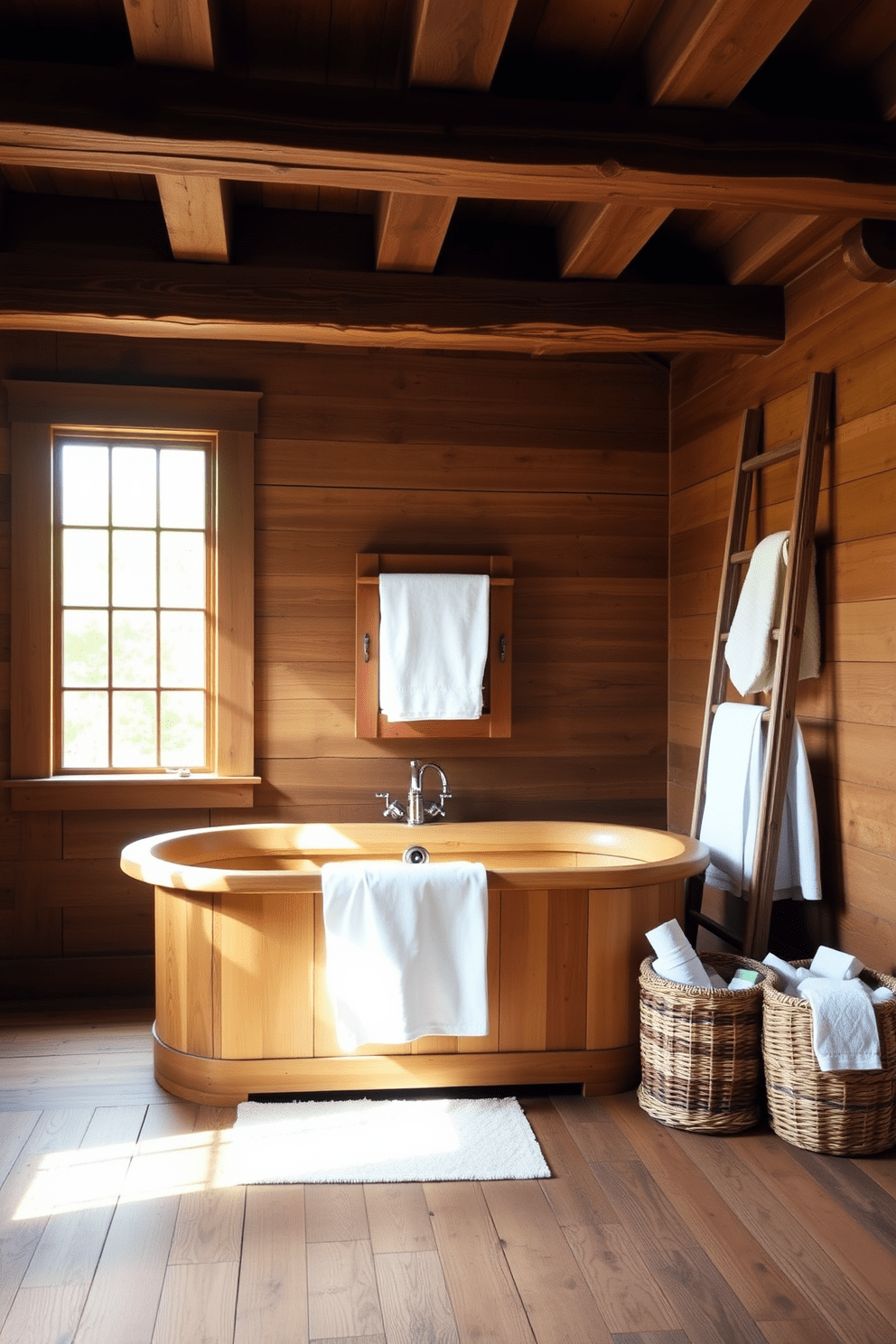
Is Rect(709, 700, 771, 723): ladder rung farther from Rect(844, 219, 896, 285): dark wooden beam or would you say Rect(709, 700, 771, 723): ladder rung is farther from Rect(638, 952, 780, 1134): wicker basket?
Rect(844, 219, 896, 285): dark wooden beam

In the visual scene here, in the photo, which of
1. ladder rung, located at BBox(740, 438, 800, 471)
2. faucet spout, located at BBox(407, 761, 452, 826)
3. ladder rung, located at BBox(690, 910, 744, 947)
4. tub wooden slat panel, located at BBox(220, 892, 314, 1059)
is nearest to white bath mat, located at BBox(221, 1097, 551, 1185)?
tub wooden slat panel, located at BBox(220, 892, 314, 1059)

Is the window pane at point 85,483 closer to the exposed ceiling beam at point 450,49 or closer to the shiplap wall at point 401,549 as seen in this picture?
the shiplap wall at point 401,549

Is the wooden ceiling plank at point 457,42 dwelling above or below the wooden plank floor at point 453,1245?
above

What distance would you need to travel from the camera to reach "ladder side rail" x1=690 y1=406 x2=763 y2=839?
3410 mm

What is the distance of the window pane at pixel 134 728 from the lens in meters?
3.83

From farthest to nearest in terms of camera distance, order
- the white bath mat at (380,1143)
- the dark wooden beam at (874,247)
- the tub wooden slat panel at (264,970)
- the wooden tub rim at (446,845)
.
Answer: the wooden tub rim at (446,845), the tub wooden slat panel at (264,970), the dark wooden beam at (874,247), the white bath mat at (380,1143)

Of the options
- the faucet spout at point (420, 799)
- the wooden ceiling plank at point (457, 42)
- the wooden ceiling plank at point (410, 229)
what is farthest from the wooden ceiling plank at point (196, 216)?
the faucet spout at point (420, 799)

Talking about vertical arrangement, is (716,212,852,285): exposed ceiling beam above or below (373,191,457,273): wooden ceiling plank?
above

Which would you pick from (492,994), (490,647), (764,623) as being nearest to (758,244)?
(764,623)

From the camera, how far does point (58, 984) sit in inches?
148

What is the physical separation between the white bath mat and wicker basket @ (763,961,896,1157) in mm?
619

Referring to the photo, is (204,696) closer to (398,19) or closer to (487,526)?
(487,526)

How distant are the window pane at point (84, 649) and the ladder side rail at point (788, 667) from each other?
226 cm

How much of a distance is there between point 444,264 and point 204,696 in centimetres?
169
